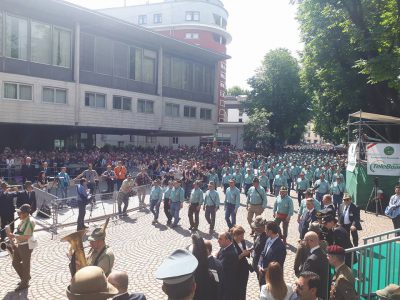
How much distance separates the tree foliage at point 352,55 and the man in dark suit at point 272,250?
12.6 metres

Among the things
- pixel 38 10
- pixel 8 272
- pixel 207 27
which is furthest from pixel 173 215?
pixel 207 27

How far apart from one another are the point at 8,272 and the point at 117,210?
325 inches

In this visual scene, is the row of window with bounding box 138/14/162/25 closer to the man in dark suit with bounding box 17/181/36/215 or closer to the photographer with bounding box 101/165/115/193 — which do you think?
the photographer with bounding box 101/165/115/193

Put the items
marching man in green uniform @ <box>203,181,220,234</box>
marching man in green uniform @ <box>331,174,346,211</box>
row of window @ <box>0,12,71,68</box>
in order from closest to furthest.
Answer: marching man in green uniform @ <box>203,181,220,234</box>
marching man in green uniform @ <box>331,174,346,211</box>
row of window @ <box>0,12,71,68</box>

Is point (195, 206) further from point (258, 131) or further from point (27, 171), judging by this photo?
point (258, 131)

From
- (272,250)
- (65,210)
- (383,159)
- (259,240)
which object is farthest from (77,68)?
(272,250)

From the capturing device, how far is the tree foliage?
17.0 metres

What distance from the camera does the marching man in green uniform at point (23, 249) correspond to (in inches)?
327

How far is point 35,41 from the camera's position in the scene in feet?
91.1

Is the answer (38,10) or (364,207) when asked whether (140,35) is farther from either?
(364,207)

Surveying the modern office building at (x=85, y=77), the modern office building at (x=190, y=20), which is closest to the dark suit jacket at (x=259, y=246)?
the modern office building at (x=85, y=77)

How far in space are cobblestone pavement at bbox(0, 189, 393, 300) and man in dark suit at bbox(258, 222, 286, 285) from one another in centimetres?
157

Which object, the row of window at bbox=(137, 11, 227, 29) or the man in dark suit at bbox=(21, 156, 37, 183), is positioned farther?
the row of window at bbox=(137, 11, 227, 29)

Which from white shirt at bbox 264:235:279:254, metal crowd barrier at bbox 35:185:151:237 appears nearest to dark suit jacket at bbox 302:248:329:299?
white shirt at bbox 264:235:279:254
